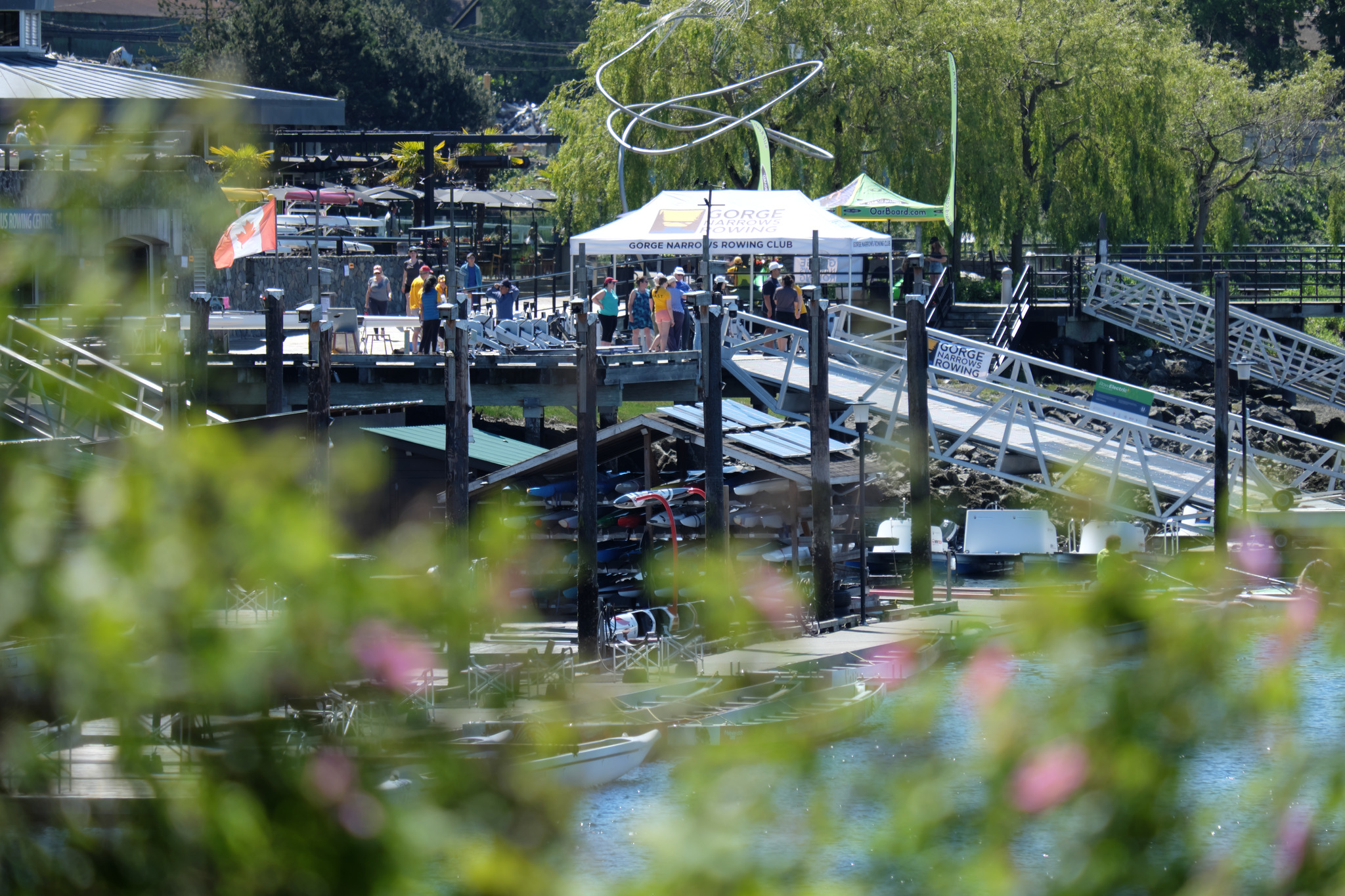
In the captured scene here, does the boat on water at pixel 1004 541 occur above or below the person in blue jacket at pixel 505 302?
below

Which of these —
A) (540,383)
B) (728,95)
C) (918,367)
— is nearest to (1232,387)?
(728,95)

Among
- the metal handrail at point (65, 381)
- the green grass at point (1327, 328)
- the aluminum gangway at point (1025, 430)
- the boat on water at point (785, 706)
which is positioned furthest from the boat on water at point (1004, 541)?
the metal handrail at point (65, 381)

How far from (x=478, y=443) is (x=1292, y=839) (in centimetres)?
2626

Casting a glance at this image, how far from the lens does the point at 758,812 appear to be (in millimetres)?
2652

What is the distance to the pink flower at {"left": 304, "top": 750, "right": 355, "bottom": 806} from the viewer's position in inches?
96.3

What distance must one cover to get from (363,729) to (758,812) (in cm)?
71

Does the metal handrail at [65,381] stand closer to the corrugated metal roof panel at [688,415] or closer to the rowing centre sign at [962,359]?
the corrugated metal roof panel at [688,415]

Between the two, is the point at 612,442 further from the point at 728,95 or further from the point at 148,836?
the point at 148,836

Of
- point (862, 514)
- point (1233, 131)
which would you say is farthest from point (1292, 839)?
point (1233, 131)

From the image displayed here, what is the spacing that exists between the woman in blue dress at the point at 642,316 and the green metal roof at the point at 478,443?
260 centimetres

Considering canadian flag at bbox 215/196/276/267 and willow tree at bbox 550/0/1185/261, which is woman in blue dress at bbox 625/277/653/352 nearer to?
canadian flag at bbox 215/196/276/267

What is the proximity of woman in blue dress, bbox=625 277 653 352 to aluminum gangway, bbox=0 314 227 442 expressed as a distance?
23.3m

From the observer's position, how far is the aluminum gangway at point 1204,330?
37.2 meters

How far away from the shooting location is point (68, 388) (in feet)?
10.6
